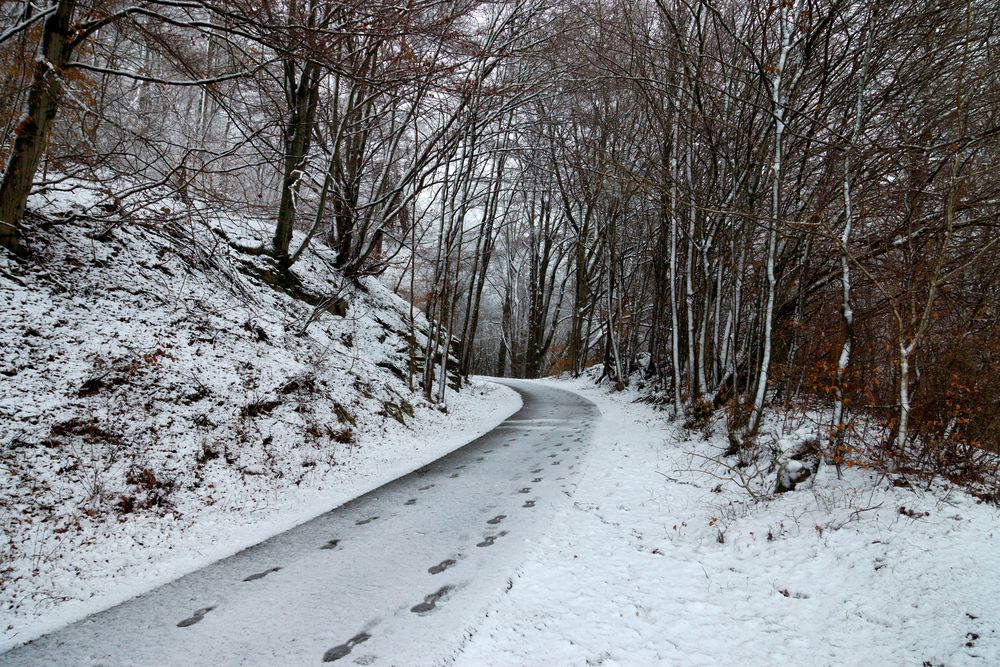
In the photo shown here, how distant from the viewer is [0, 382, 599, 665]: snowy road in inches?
103

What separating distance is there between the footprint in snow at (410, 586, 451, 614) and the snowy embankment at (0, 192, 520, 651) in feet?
6.15

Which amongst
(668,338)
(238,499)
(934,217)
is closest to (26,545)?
→ (238,499)

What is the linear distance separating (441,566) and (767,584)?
7.80 feet

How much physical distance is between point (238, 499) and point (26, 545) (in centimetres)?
164

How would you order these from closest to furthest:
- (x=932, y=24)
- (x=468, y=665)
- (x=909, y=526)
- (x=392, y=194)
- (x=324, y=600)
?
(x=468, y=665), (x=324, y=600), (x=909, y=526), (x=932, y=24), (x=392, y=194)

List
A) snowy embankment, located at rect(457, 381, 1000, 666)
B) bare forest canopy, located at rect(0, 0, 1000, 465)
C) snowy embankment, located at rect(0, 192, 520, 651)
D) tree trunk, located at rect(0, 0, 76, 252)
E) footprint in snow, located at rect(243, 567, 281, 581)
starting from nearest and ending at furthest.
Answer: snowy embankment, located at rect(457, 381, 1000, 666) < footprint in snow, located at rect(243, 567, 281, 581) < snowy embankment, located at rect(0, 192, 520, 651) < bare forest canopy, located at rect(0, 0, 1000, 465) < tree trunk, located at rect(0, 0, 76, 252)

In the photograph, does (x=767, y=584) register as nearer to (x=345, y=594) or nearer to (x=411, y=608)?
(x=411, y=608)

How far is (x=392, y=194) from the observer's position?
10195 millimetres

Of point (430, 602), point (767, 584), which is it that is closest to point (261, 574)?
point (430, 602)

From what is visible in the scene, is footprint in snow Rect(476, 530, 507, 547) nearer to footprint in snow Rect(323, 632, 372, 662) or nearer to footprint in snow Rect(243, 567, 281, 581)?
footprint in snow Rect(323, 632, 372, 662)

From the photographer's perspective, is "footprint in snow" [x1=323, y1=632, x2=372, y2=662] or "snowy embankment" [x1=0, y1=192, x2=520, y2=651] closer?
"footprint in snow" [x1=323, y1=632, x2=372, y2=662]

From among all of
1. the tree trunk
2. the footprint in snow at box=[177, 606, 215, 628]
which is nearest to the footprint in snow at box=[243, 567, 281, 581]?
the footprint in snow at box=[177, 606, 215, 628]

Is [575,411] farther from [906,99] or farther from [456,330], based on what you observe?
[456,330]

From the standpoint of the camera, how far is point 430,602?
308 centimetres
